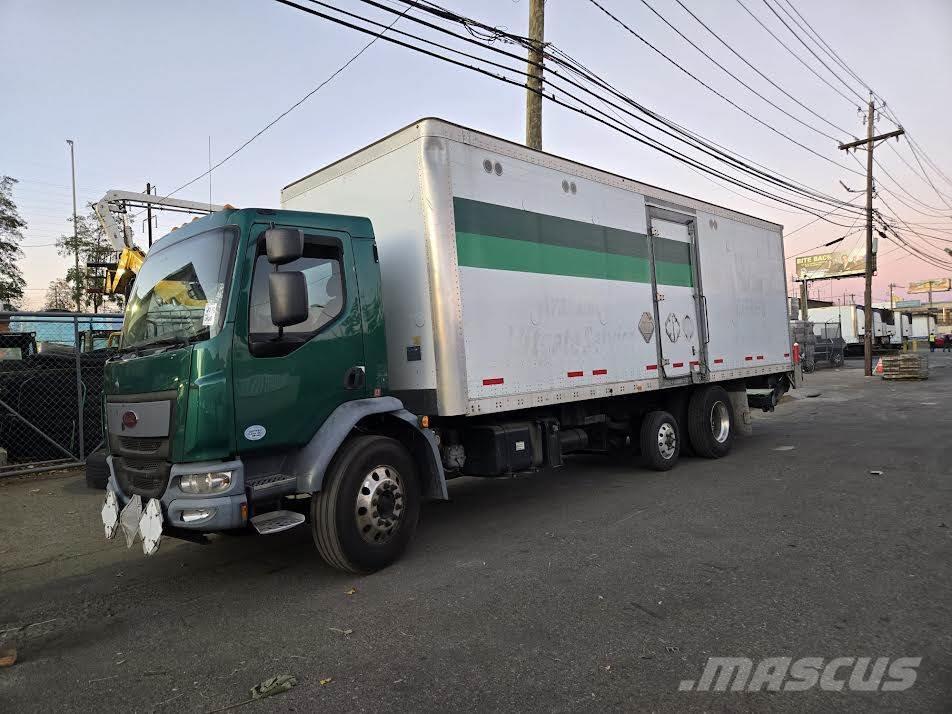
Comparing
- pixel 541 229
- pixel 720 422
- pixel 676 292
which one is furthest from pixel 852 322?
pixel 541 229

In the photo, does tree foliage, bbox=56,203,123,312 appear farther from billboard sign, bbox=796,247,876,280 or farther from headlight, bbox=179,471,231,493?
billboard sign, bbox=796,247,876,280

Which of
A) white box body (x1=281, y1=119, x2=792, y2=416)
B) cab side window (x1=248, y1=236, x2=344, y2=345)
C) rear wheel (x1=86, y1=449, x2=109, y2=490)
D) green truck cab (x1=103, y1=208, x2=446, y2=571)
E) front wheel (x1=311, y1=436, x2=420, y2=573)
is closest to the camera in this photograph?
green truck cab (x1=103, y1=208, x2=446, y2=571)

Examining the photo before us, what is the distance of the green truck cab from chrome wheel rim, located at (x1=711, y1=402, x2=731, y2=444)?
547cm

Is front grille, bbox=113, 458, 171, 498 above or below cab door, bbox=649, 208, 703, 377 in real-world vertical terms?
below

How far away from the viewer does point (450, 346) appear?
507 centimetres

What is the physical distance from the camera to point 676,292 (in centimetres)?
813

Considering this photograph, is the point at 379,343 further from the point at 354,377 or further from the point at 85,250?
the point at 85,250

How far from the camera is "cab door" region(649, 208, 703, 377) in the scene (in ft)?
25.7

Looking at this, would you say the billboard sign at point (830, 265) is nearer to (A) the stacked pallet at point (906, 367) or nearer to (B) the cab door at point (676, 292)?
(A) the stacked pallet at point (906, 367)

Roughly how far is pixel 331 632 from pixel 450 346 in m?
2.29

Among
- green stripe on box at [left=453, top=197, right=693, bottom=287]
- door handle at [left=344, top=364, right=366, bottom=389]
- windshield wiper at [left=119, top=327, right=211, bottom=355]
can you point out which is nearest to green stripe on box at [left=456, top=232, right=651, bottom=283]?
green stripe on box at [left=453, top=197, right=693, bottom=287]

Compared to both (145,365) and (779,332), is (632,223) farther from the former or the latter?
(145,365)

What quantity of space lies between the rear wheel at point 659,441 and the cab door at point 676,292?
63 centimetres

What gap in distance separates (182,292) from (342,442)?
156 centimetres
